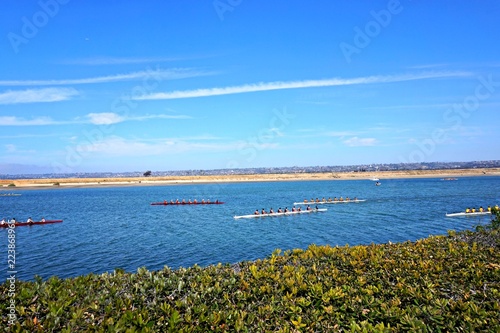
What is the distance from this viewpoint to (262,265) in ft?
39.1

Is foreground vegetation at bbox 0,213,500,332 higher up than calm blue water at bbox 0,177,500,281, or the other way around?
foreground vegetation at bbox 0,213,500,332

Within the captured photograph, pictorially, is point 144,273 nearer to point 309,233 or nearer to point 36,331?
point 36,331

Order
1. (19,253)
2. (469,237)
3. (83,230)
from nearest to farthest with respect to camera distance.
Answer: (469,237) → (19,253) → (83,230)

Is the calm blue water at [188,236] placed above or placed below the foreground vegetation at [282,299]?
below

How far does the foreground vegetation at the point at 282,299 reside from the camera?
24.5ft

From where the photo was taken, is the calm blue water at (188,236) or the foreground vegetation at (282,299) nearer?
the foreground vegetation at (282,299)

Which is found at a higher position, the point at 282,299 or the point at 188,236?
the point at 282,299

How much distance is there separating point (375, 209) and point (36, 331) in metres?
64.3

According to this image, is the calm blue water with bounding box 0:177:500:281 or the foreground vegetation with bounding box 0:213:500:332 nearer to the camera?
the foreground vegetation with bounding box 0:213:500:332

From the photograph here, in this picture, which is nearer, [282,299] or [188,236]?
[282,299]

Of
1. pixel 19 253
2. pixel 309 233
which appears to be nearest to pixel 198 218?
pixel 309 233

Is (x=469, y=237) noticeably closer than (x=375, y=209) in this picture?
Yes

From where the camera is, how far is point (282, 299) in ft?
28.8

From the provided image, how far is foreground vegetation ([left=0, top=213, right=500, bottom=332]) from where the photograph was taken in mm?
7469
